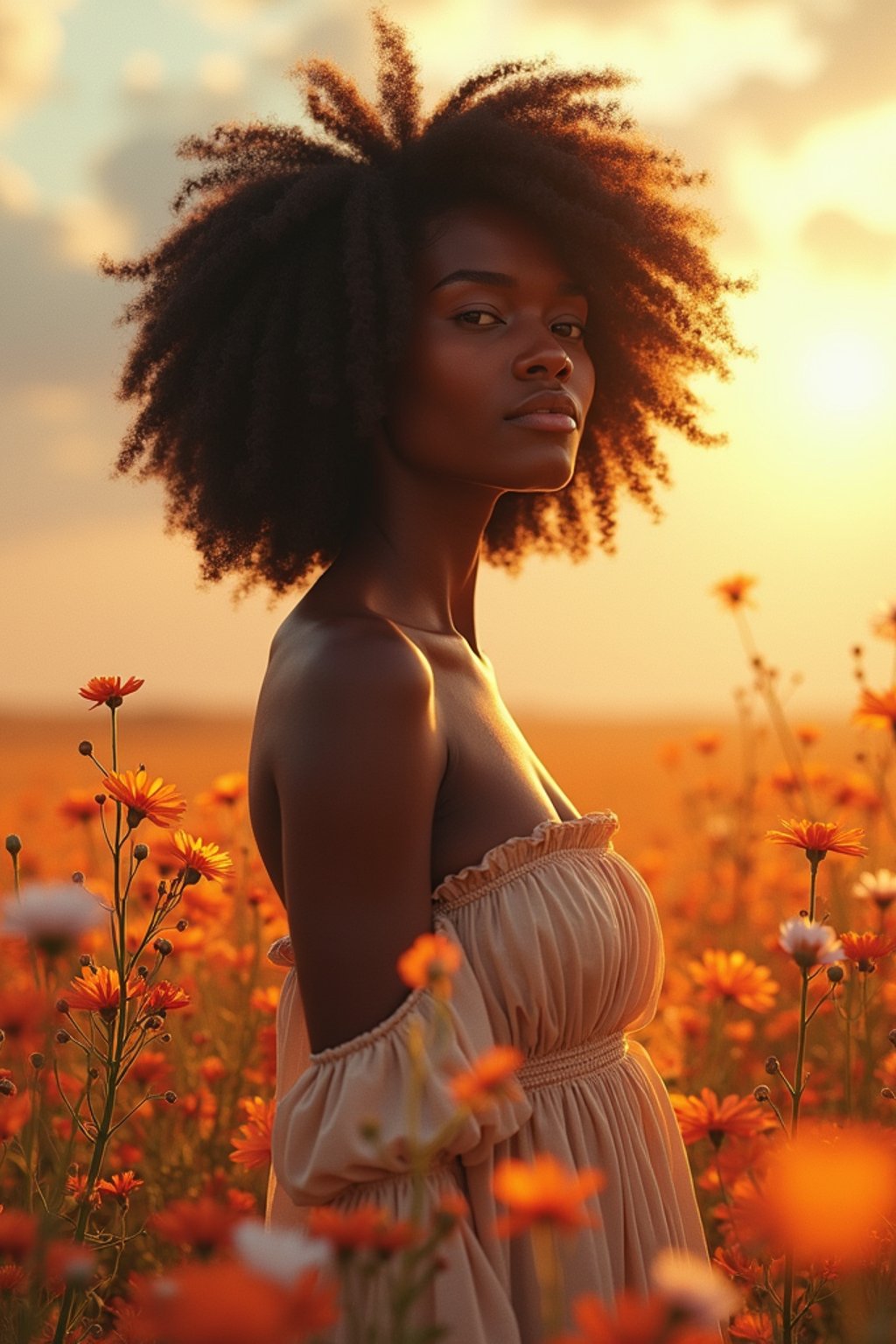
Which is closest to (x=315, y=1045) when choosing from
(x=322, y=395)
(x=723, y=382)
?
(x=322, y=395)

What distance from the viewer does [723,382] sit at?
9.58 ft

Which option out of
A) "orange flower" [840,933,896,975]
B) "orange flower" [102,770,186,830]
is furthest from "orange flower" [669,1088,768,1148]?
"orange flower" [102,770,186,830]

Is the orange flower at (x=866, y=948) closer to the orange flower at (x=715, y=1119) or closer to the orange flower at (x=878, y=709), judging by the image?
the orange flower at (x=715, y=1119)

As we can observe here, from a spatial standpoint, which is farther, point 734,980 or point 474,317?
point 734,980

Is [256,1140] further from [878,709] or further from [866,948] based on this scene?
[878,709]

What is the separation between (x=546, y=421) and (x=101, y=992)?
1.05 m

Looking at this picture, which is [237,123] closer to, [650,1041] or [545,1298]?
[545,1298]

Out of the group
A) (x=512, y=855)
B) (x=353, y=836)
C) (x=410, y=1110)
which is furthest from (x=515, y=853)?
(x=410, y=1110)

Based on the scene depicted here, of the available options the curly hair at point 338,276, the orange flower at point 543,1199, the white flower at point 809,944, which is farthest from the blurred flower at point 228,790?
the orange flower at point 543,1199

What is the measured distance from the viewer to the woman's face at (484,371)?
2164 mm

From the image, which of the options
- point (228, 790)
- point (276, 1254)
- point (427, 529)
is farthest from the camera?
point (228, 790)

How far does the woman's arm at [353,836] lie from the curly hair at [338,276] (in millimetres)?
574

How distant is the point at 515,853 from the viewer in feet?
6.34

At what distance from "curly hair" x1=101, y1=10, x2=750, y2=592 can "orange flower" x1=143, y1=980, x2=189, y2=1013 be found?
2.56 feet
